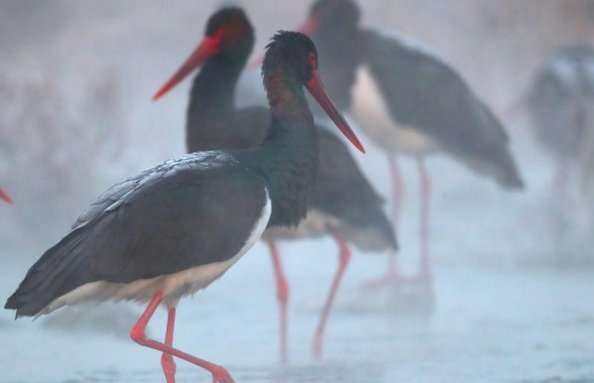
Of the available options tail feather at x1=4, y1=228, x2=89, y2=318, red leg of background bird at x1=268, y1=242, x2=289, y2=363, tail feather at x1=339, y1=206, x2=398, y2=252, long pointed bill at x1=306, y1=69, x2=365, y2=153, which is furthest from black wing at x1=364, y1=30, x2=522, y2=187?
tail feather at x1=4, y1=228, x2=89, y2=318

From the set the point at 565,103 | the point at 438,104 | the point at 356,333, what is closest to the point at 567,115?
the point at 565,103

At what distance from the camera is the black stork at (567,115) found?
5.29 meters

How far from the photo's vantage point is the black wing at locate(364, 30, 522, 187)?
435 cm

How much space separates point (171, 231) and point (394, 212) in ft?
7.23

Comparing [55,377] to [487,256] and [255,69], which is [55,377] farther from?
[487,256]

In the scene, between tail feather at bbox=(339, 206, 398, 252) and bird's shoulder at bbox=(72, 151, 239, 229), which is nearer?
bird's shoulder at bbox=(72, 151, 239, 229)

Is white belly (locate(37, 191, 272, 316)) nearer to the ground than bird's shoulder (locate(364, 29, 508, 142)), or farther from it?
nearer to the ground

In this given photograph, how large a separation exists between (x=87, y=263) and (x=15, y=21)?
2504 mm

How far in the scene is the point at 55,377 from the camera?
334 cm

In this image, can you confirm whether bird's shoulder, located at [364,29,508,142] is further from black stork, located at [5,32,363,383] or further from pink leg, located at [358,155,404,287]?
black stork, located at [5,32,363,383]

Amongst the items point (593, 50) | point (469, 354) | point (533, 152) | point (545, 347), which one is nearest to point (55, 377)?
point (469, 354)

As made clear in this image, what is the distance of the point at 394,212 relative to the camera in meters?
4.77

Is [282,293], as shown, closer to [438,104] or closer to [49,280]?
[438,104]

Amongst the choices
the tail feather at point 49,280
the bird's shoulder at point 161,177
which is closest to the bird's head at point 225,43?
the bird's shoulder at point 161,177
